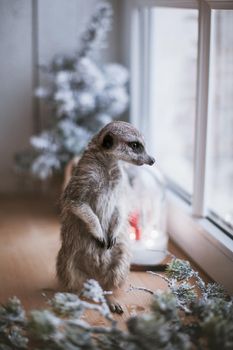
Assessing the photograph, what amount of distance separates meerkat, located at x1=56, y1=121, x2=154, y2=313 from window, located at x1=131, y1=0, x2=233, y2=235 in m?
0.45

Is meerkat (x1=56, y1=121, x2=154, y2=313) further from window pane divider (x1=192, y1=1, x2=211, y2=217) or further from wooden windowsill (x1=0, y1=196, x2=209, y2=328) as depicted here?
window pane divider (x1=192, y1=1, x2=211, y2=217)

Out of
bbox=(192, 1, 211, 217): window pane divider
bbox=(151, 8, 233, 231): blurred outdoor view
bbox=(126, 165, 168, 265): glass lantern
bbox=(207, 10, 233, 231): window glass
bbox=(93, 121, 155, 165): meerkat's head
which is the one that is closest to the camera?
bbox=(93, 121, 155, 165): meerkat's head

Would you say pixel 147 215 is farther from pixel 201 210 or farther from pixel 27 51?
pixel 27 51

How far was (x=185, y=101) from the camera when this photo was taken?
3029 millimetres

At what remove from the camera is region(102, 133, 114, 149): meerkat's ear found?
6.71 ft

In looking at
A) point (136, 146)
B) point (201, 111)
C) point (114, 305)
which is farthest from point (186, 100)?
point (114, 305)

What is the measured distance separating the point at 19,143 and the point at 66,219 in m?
1.19

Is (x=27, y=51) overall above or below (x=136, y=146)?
above

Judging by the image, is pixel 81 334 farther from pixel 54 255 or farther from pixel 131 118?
pixel 131 118

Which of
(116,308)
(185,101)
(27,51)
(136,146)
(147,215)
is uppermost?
(27,51)

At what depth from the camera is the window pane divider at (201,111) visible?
92.4 inches

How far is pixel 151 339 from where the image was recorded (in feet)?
4.92

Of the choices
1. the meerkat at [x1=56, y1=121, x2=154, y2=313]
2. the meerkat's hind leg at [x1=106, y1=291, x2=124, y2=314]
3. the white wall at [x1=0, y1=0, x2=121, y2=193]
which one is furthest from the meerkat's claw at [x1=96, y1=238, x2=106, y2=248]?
the white wall at [x1=0, y1=0, x2=121, y2=193]

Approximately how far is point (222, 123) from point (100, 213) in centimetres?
94
